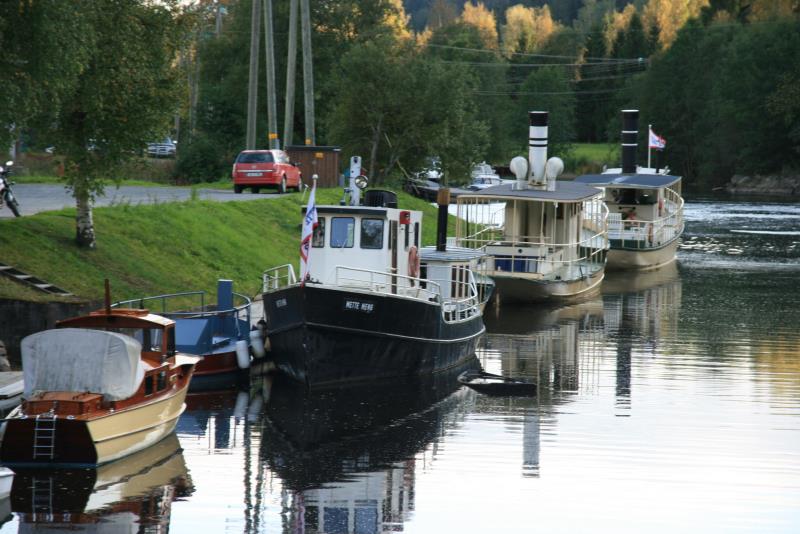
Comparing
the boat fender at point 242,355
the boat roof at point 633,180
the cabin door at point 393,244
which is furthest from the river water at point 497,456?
the boat roof at point 633,180

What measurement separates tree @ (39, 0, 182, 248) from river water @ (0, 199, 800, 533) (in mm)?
7371

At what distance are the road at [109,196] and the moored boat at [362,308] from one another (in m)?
10.6

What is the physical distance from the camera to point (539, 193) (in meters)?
46.0

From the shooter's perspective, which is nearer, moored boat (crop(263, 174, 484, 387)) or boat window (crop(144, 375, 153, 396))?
boat window (crop(144, 375, 153, 396))

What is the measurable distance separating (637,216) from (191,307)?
1261 inches

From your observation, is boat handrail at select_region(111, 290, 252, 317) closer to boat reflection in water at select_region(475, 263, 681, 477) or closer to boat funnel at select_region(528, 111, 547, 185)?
boat reflection in water at select_region(475, 263, 681, 477)

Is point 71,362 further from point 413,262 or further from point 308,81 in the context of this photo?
point 308,81

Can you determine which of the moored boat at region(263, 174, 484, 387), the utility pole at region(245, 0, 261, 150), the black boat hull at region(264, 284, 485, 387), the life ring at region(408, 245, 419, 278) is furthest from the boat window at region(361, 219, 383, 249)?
the utility pole at region(245, 0, 261, 150)

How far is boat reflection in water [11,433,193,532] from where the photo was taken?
18.7 m

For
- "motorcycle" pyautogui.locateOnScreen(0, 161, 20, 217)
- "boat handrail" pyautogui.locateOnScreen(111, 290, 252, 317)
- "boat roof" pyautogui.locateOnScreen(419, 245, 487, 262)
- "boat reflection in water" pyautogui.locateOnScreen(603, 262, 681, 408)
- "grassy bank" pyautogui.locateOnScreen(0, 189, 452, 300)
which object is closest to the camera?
"boat handrail" pyautogui.locateOnScreen(111, 290, 252, 317)

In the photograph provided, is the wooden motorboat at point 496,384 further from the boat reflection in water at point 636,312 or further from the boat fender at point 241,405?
the boat fender at point 241,405

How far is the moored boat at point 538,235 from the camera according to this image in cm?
4453

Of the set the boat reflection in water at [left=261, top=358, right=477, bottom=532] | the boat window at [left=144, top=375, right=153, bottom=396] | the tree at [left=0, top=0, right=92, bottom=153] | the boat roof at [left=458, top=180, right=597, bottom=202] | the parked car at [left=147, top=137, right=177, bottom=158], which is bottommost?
the boat reflection in water at [left=261, top=358, right=477, bottom=532]

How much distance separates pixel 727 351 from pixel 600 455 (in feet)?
Answer: 43.2
